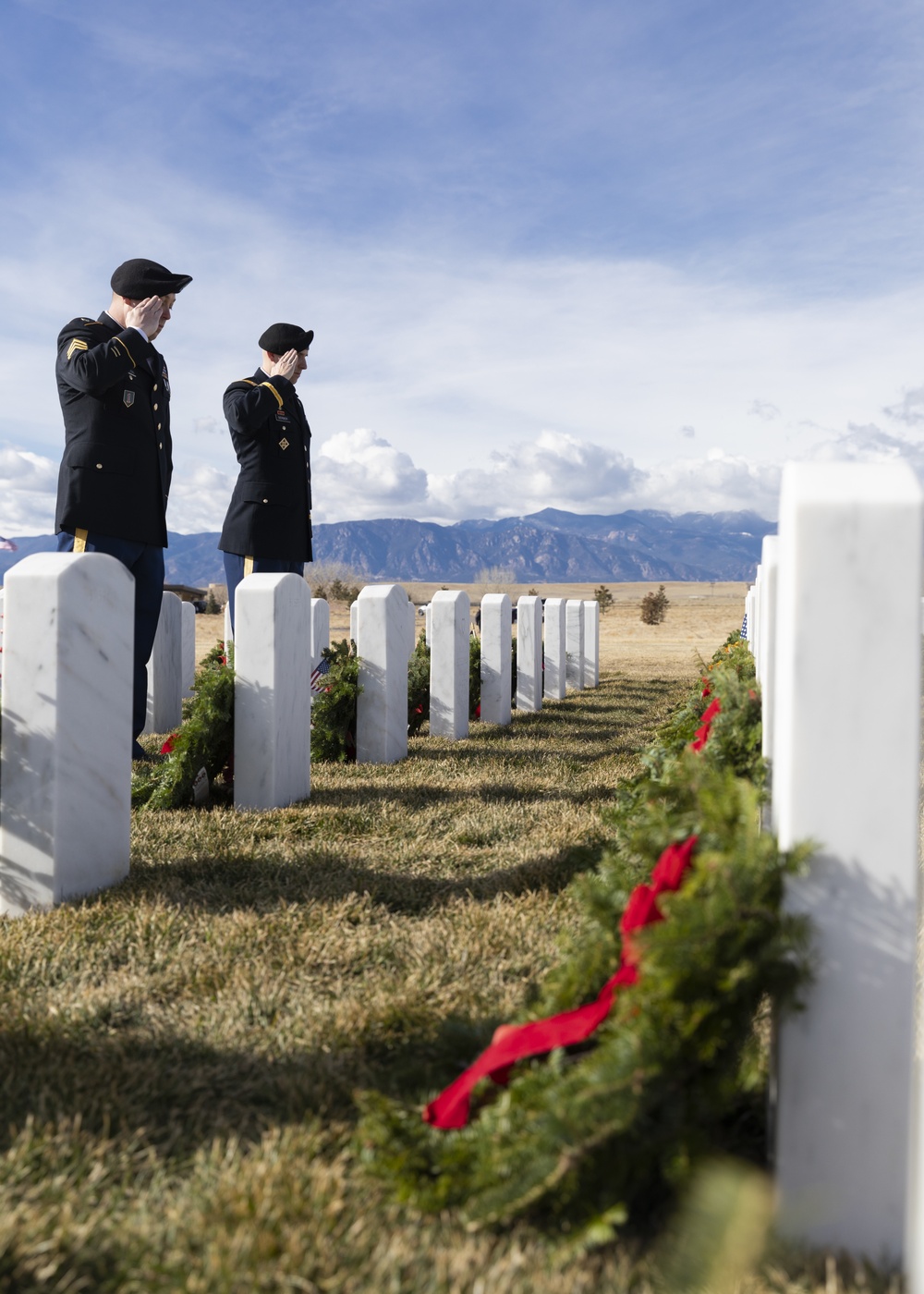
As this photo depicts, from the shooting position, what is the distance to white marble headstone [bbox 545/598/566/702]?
10.4 metres

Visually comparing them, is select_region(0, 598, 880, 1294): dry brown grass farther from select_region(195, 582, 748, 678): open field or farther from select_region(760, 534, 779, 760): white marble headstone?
Answer: select_region(195, 582, 748, 678): open field

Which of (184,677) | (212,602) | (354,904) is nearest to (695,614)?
(212,602)

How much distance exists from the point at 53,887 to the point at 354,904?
92cm

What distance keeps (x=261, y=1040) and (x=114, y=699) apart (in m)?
1.40

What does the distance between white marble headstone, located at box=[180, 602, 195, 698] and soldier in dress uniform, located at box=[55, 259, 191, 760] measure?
11.0 ft

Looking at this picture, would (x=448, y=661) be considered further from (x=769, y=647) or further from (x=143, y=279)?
(x=769, y=647)

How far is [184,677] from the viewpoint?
8805 mm

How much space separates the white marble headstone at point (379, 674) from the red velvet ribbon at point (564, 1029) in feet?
13.4

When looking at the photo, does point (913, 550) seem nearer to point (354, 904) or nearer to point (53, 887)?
point (354, 904)

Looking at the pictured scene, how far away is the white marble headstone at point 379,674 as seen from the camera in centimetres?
578

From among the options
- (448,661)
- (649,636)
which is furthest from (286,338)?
(649,636)

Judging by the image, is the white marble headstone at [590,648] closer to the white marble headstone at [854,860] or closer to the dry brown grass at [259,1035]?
the dry brown grass at [259,1035]

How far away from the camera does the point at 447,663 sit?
707cm

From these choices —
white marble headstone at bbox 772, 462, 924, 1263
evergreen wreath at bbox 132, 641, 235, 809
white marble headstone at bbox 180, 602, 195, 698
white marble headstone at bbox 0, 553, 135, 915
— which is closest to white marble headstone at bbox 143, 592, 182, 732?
white marble headstone at bbox 180, 602, 195, 698
